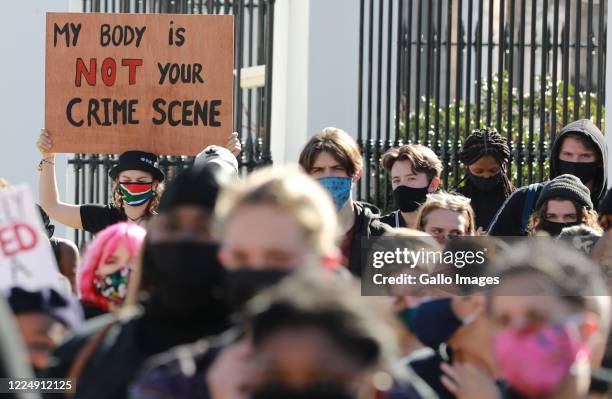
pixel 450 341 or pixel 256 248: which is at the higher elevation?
pixel 256 248

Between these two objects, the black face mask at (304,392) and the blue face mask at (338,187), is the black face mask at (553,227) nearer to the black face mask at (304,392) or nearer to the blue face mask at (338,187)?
the blue face mask at (338,187)

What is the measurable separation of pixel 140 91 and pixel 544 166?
451 centimetres

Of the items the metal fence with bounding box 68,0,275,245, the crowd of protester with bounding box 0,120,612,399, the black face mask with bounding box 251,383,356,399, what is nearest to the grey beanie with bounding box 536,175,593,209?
the crowd of protester with bounding box 0,120,612,399

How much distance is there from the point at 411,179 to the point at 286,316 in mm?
4394

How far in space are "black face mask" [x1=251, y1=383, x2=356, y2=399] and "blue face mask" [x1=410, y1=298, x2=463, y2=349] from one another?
194cm

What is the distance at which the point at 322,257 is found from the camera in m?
3.22

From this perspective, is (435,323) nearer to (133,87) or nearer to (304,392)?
(304,392)

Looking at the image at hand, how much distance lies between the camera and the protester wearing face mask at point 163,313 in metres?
3.42

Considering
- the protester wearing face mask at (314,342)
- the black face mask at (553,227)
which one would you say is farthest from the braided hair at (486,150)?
the protester wearing face mask at (314,342)

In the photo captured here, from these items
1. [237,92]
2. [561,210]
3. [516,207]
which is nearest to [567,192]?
[561,210]

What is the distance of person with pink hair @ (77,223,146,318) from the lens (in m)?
4.40

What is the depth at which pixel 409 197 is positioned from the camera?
6887 mm

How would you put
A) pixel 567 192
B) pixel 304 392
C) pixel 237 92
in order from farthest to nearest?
1. pixel 237 92
2. pixel 567 192
3. pixel 304 392

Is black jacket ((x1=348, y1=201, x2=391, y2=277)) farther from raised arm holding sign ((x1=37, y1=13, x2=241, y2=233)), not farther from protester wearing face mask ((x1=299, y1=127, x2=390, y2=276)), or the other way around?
raised arm holding sign ((x1=37, y1=13, x2=241, y2=233))
